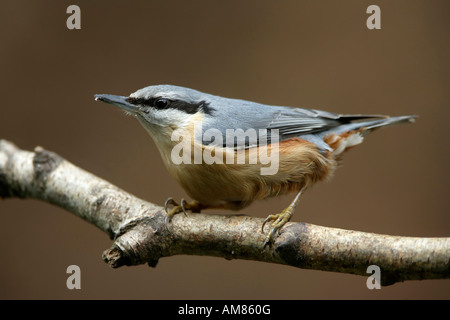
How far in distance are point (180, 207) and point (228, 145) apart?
0.40 m

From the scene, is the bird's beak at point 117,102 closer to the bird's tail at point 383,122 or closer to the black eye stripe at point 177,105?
the black eye stripe at point 177,105

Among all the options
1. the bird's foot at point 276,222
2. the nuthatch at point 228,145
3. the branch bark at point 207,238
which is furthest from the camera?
the nuthatch at point 228,145


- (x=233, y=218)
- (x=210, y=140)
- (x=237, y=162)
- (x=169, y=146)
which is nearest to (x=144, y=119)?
(x=169, y=146)

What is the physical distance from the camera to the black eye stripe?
208 centimetres

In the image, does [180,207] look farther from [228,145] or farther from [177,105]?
[177,105]

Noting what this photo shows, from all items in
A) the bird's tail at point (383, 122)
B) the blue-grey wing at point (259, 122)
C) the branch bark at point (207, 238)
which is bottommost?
the branch bark at point (207, 238)

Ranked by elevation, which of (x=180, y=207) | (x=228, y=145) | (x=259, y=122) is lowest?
(x=180, y=207)

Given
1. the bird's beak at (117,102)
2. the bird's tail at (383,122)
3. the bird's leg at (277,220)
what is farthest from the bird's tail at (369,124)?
the bird's beak at (117,102)

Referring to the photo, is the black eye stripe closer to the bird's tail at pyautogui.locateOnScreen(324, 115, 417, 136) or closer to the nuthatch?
the nuthatch

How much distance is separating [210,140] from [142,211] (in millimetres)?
499

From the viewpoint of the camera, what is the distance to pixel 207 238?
1.95 meters

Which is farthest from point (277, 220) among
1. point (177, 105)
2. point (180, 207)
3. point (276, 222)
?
point (177, 105)

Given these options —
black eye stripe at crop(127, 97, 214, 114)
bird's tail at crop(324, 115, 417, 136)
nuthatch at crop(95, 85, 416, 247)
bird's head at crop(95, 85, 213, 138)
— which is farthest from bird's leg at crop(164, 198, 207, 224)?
bird's tail at crop(324, 115, 417, 136)

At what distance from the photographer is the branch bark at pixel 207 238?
1583 millimetres
